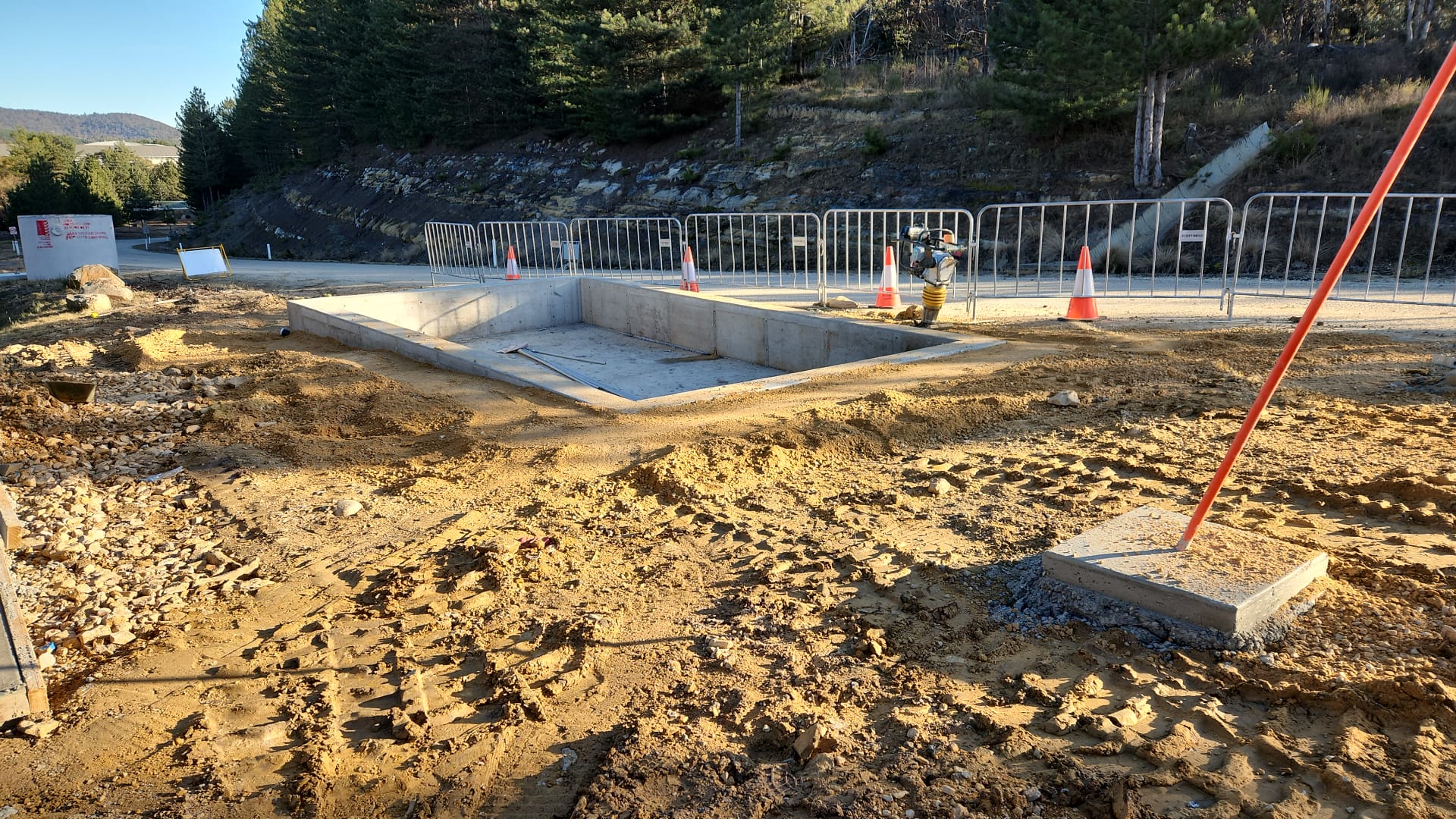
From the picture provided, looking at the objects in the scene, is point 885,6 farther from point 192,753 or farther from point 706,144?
point 192,753

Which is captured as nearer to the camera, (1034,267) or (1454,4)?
(1034,267)

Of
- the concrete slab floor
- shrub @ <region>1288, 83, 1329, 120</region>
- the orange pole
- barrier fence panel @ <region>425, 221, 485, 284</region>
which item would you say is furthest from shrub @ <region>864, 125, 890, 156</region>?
the orange pole

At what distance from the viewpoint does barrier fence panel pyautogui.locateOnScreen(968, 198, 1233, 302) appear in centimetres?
1426

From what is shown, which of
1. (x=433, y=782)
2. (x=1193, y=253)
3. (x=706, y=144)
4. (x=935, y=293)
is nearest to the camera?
(x=433, y=782)

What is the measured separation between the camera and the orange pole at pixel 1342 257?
8.59 ft

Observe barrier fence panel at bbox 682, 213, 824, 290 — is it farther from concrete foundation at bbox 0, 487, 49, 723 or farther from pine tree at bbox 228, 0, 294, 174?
pine tree at bbox 228, 0, 294, 174

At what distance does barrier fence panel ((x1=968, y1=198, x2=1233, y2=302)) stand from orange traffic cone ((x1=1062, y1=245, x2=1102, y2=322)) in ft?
9.28

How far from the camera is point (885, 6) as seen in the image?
35.2 metres

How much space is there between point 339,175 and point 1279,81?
41650 millimetres

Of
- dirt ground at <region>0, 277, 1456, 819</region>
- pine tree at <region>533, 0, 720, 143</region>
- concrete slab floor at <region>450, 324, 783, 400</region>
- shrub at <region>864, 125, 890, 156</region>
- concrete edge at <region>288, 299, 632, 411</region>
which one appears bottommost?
concrete slab floor at <region>450, 324, 783, 400</region>

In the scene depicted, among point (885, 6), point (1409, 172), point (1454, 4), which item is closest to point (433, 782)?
point (1409, 172)

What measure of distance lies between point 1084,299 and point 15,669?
1032cm

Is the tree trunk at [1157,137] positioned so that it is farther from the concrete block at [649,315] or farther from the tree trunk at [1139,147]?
the concrete block at [649,315]

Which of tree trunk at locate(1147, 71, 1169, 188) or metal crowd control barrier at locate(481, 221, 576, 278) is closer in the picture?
metal crowd control barrier at locate(481, 221, 576, 278)
